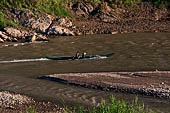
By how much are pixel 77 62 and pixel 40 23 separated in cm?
2267

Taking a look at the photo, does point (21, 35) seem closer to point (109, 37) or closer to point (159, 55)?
point (109, 37)

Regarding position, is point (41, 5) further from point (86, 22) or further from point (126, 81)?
point (126, 81)

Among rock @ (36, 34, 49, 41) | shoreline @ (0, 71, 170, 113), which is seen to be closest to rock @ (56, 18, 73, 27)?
rock @ (36, 34, 49, 41)

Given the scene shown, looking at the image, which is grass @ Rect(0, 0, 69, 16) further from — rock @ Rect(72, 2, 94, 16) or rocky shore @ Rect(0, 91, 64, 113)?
rocky shore @ Rect(0, 91, 64, 113)

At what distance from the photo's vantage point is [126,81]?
21422mm

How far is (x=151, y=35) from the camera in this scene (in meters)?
45.7

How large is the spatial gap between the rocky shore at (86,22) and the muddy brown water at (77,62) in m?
2.88

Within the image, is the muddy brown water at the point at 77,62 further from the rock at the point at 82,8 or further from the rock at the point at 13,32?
the rock at the point at 82,8

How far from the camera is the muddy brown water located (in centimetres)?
1945

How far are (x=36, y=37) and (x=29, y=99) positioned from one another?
1089 inches

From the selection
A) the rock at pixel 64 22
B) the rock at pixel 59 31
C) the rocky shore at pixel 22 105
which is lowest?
the rocky shore at pixel 22 105

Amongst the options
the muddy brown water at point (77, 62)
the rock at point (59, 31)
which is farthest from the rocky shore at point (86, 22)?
the muddy brown water at point (77, 62)

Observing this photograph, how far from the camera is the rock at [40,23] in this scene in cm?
4956

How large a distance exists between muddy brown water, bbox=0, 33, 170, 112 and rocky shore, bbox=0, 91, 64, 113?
2.88 feet
